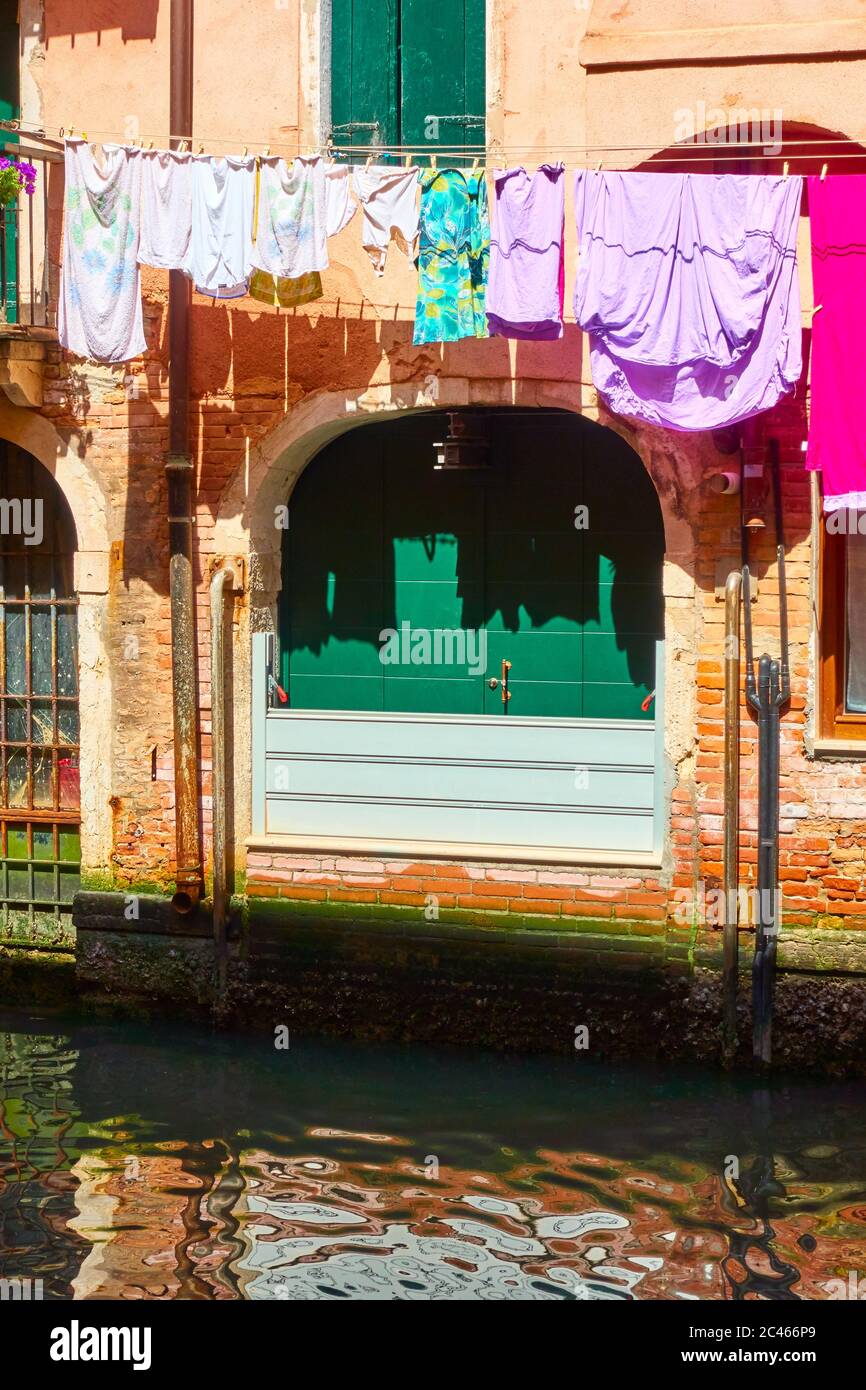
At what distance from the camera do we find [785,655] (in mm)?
8719

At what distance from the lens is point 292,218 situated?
28.5 feet

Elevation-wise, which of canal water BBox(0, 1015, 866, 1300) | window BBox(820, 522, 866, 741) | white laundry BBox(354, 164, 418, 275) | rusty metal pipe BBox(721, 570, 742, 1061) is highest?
white laundry BBox(354, 164, 418, 275)

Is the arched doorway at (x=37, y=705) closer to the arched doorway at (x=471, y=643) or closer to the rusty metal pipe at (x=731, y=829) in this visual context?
the arched doorway at (x=471, y=643)

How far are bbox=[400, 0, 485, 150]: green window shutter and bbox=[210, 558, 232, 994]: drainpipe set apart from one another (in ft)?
9.28

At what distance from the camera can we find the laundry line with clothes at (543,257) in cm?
820

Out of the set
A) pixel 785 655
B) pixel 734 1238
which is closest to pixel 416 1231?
pixel 734 1238

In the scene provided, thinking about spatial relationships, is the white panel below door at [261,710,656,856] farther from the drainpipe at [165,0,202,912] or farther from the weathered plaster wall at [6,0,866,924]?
the drainpipe at [165,0,202,912]

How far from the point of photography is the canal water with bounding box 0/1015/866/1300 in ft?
21.1

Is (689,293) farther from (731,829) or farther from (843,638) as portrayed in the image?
(731,829)

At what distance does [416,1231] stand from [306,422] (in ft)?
15.4

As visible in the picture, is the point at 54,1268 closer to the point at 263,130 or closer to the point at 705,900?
the point at 705,900

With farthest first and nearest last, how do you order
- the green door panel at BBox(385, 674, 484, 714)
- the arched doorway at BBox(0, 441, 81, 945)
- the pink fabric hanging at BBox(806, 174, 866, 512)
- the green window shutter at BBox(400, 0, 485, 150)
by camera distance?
the arched doorway at BBox(0, 441, 81, 945) → the green door panel at BBox(385, 674, 484, 714) → the green window shutter at BBox(400, 0, 485, 150) → the pink fabric hanging at BBox(806, 174, 866, 512)

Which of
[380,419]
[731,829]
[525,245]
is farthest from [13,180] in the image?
[731,829]

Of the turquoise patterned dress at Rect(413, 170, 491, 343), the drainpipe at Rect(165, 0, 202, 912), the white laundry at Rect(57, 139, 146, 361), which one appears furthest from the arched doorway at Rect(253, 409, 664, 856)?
the white laundry at Rect(57, 139, 146, 361)
